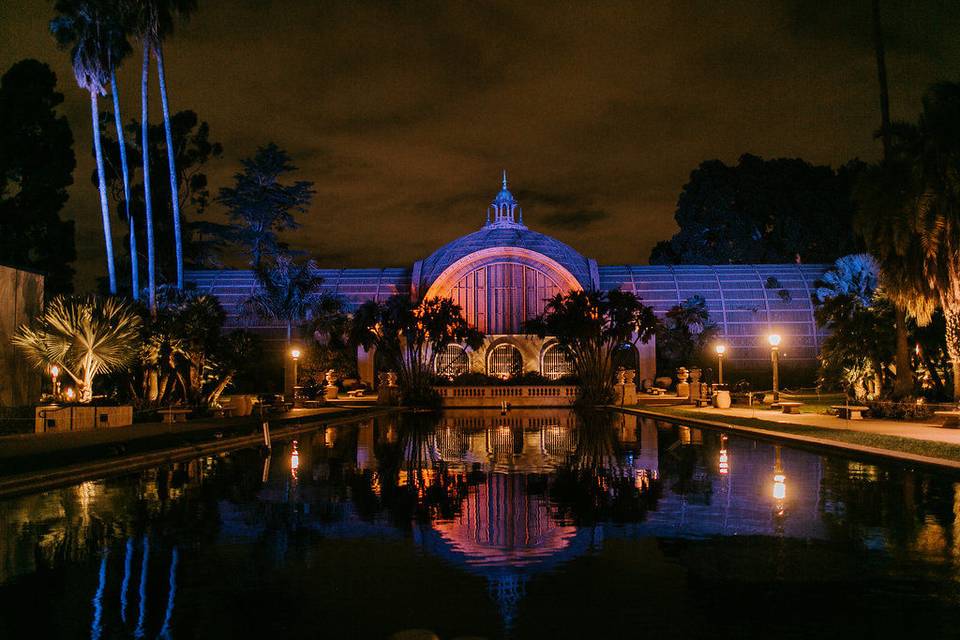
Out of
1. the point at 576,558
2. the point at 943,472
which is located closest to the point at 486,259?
the point at 943,472

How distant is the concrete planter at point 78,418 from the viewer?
88.2ft

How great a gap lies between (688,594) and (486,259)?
192 feet

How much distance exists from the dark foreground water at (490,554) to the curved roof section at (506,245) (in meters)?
48.4

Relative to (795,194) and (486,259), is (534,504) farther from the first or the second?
(795,194)

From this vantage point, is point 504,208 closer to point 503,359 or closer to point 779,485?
point 503,359

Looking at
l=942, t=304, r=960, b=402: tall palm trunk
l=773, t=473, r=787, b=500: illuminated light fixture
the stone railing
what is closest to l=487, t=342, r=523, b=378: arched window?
the stone railing

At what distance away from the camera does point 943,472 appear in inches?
653

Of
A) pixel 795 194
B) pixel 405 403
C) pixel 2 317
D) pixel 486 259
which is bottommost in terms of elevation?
pixel 405 403

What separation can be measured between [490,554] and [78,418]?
22694 millimetres

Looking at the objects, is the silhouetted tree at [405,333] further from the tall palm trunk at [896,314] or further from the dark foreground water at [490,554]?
the dark foreground water at [490,554]

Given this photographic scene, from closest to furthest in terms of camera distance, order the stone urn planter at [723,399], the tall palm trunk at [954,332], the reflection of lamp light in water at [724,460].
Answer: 1. the reflection of lamp light in water at [724,460]
2. the tall palm trunk at [954,332]
3. the stone urn planter at [723,399]

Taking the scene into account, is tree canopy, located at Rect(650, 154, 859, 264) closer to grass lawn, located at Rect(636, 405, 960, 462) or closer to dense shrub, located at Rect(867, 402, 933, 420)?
dense shrub, located at Rect(867, 402, 933, 420)

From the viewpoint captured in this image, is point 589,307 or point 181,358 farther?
point 589,307

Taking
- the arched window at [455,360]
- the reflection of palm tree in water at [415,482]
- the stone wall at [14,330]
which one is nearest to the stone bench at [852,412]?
the reflection of palm tree in water at [415,482]
